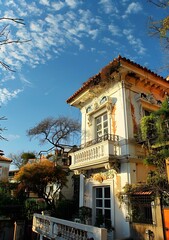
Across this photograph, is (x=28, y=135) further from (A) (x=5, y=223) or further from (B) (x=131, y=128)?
(B) (x=131, y=128)

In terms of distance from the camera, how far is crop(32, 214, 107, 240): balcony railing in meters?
5.40

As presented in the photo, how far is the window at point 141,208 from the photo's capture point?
6.72 m

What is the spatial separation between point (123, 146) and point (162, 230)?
3.50m

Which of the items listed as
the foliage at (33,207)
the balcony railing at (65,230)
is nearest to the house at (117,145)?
the balcony railing at (65,230)

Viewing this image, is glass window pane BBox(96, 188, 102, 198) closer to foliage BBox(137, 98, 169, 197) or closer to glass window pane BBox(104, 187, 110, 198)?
glass window pane BBox(104, 187, 110, 198)

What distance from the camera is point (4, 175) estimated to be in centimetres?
2902

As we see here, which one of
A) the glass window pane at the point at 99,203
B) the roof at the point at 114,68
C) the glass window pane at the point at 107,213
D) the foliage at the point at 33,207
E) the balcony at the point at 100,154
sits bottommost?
the foliage at the point at 33,207

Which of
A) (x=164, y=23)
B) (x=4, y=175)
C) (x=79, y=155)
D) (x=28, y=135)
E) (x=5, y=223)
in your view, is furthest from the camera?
(x=4, y=175)

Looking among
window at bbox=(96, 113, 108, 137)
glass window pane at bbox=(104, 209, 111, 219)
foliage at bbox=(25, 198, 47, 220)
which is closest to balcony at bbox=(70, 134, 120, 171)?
window at bbox=(96, 113, 108, 137)

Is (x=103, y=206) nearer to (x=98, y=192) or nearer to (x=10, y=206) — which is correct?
(x=98, y=192)

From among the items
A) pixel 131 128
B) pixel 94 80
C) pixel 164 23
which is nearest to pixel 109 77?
pixel 94 80

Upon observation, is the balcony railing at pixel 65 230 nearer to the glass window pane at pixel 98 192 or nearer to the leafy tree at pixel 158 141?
the leafy tree at pixel 158 141

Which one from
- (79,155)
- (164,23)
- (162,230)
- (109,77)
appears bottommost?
(162,230)

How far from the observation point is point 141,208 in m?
7.11
